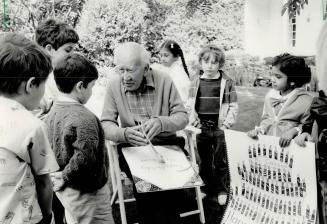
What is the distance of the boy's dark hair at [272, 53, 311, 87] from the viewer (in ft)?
9.14

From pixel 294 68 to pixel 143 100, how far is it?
1122mm

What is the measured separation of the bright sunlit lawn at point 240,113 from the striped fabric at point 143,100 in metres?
0.64

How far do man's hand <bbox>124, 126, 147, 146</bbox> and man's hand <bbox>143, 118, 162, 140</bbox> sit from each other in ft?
0.15

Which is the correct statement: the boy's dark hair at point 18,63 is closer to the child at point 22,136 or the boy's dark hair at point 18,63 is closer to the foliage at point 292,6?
the child at point 22,136

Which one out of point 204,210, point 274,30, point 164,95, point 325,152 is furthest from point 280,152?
point 274,30

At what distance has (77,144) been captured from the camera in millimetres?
2068

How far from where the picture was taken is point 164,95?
284 cm

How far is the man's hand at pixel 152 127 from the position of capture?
2.55 meters

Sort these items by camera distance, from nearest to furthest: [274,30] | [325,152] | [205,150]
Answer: [325,152] → [274,30] → [205,150]

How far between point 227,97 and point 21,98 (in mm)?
2462

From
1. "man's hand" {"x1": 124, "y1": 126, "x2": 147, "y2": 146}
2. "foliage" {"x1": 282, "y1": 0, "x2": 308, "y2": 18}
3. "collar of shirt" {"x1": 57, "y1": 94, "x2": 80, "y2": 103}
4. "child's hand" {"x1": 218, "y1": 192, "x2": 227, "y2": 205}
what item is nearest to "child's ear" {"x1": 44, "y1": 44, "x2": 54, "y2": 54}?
"collar of shirt" {"x1": 57, "y1": 94, "x2": 80, "y2": 103}

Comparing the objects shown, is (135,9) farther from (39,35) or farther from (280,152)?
(280,152)

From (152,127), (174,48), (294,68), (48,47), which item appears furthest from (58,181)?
(174,48)

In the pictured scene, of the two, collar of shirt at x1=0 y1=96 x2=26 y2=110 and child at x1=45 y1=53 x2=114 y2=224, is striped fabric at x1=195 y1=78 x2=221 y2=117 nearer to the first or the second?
child at x1=45 y1=53 x2=114 y2=224
